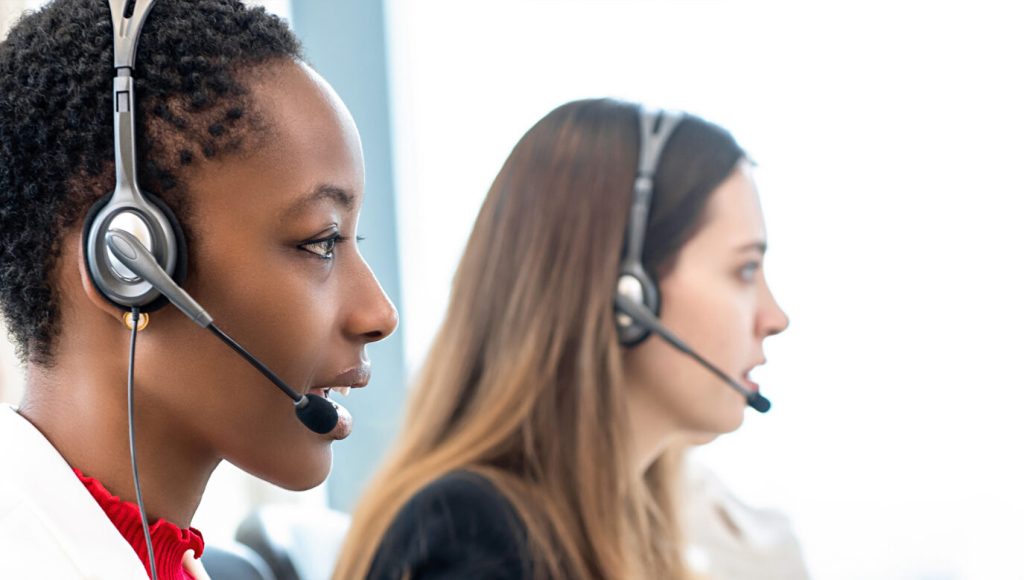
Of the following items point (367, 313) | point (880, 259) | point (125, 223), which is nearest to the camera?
point (125, 223)

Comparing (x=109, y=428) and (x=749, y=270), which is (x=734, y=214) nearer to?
(x=749, y=270)

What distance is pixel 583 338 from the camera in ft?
2.66

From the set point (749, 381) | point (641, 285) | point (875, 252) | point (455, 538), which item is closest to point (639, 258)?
point (641, 285)

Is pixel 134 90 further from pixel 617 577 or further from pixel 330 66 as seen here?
pixel 330 66

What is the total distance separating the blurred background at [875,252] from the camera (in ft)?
4.57

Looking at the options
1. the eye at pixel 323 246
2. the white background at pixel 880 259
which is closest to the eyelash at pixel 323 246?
the eye at pixel 323 246

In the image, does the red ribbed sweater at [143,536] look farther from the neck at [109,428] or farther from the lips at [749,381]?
the lips at [749,381]

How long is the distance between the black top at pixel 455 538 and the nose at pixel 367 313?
118 mm

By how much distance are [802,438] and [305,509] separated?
0.80m

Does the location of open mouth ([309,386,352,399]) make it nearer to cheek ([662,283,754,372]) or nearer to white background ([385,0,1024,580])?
cheek ([662,283,754,372])

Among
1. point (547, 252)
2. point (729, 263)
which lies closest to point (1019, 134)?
point (729, 263)

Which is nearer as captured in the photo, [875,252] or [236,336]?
[236,336]

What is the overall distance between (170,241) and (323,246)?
11cm

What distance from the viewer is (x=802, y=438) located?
1.51 m
